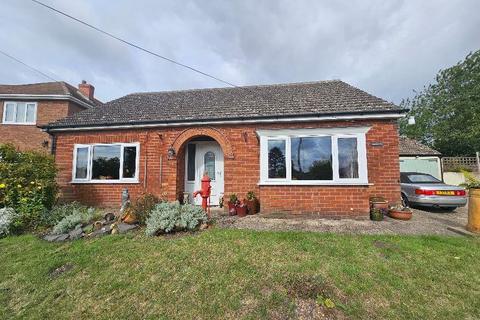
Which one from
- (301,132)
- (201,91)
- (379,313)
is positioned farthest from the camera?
(201,91)

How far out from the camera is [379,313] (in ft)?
10.7

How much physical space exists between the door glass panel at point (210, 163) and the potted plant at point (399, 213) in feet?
21.1

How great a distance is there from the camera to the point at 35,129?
17922 mm

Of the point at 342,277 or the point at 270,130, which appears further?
the point at 270,130

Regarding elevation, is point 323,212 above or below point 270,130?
below

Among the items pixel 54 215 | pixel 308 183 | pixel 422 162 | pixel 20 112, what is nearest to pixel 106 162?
pixel 54 215

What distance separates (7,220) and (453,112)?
42.3 meters

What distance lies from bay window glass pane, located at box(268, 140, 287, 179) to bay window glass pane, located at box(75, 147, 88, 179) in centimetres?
761

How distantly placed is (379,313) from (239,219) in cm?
459

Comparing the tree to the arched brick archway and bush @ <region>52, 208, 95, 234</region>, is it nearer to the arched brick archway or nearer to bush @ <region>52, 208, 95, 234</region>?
the arched brick archway

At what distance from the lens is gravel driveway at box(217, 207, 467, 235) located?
6.23 meters

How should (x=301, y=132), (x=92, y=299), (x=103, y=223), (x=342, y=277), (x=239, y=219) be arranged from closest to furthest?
(x=92, y=299) < (x=342, y=277) < (x=103, y=223) < (x=239, y=219) < (x=301, y=132)

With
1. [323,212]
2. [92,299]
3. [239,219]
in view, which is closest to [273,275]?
[92,299]

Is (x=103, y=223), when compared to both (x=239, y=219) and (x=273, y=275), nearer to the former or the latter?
(x=239, y=219)
